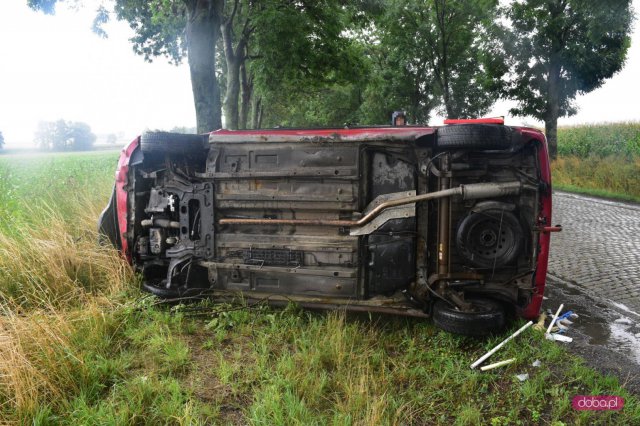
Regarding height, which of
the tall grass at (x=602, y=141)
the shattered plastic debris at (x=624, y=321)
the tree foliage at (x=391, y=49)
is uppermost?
the tree foliage at (x=391, y=49)

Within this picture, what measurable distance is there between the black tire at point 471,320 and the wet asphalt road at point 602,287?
0.76 metres

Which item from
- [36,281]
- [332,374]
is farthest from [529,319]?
[36,281]

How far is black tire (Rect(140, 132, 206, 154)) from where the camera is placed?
4.11 metres

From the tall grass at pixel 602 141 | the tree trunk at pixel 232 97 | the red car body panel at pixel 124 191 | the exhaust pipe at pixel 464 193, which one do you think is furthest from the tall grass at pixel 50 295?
the tall grass at pixel 602 141

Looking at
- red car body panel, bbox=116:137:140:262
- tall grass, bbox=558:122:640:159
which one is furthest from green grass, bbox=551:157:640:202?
red car body panel, bbox=116:137:140:262

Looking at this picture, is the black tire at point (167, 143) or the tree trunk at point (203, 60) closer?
the black tire at point (167, 143)

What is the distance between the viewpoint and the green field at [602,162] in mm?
13266

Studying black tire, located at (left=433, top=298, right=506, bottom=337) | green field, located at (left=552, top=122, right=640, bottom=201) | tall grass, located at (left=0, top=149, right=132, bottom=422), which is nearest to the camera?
tall grass, located at (left=0, top=149, right=132, bottom=422)

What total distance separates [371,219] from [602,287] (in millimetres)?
3516

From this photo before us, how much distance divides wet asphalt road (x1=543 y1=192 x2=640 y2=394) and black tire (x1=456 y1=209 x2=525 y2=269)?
0.98m

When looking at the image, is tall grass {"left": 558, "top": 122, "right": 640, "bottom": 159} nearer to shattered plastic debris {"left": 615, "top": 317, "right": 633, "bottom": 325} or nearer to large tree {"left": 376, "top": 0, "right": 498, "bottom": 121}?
large tree {"left": 376, "top": 0, "right": 498, "bottom": 121}

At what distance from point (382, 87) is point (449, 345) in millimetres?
23017

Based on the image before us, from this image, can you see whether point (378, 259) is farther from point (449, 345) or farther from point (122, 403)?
point (122, 403)

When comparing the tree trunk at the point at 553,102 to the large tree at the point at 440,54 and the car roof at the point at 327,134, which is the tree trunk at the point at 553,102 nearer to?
the large tree at the point at 440,54
